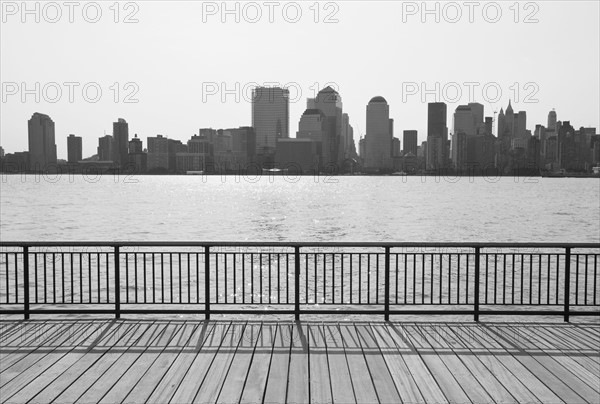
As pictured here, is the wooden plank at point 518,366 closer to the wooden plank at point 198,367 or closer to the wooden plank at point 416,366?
the wooden plank at point 416,366

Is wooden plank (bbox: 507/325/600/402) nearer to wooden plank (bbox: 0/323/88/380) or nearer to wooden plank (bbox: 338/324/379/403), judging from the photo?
wooden plank (bbox: 338/324/379/403)

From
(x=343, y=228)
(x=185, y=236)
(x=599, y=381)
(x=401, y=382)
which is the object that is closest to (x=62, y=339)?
(x=401, y=382)

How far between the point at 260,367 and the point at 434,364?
7.34 ft

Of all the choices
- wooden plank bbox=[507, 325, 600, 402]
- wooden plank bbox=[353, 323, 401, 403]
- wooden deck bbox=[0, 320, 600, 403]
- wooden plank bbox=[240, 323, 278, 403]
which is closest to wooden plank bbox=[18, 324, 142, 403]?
wooden deck bbox=[0, 320, 600, 403]

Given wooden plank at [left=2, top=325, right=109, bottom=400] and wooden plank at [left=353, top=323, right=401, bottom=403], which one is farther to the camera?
wooden plank at [left=2, top=325, right=109, bottom=400]

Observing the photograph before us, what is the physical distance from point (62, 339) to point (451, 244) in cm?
637

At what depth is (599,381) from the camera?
658 cm

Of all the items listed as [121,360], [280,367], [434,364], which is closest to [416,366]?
[434,364]

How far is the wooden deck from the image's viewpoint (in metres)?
6.16

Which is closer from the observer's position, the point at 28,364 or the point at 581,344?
the point at 28,364

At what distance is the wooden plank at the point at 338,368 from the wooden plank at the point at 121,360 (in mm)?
2577

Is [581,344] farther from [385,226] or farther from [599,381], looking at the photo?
[385,226]

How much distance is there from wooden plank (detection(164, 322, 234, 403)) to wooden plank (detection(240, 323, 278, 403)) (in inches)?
19.1

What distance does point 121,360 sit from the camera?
23.8 feet
